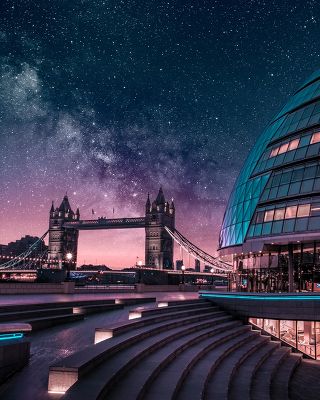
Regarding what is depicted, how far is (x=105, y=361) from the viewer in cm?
1299

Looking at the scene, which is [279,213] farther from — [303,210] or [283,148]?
[283,148]

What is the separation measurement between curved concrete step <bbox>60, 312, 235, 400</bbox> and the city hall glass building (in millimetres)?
12684

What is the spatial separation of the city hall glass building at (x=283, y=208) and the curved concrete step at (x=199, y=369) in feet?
33.8

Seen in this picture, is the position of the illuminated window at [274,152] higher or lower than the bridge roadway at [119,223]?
lower

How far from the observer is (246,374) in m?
17.8

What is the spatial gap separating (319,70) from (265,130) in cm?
750

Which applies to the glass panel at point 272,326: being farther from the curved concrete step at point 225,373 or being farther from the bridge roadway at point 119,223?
the bridge roadway at point 119,223

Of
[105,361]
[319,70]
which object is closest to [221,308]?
[105,361]

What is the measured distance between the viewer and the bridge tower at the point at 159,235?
174m

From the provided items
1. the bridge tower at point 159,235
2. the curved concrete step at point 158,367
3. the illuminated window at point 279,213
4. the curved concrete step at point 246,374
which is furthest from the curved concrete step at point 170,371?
the bridge tower at point 159,235

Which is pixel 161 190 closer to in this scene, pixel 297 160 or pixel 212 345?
pixel 297 160

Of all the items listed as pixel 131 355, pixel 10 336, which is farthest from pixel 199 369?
pixel 10 336

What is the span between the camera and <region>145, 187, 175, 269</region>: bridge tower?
173500 mm

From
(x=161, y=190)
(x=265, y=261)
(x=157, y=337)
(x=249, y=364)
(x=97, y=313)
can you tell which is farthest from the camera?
(x=161, y=190)
